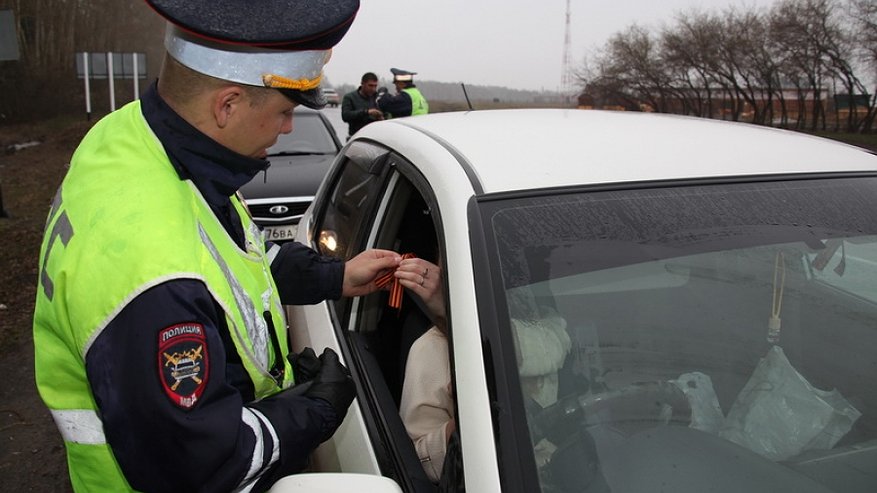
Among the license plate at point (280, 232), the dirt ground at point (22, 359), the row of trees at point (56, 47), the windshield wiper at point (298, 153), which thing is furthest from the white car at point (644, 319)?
the row of trees at point (56, 47)

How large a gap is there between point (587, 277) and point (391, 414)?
0.57 meters

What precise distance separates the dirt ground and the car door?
1.73 metres

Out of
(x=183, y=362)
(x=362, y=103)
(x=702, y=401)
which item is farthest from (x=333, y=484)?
(x=362, y=103)

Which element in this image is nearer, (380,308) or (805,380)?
(805,380)

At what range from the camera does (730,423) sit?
1462 millimetres

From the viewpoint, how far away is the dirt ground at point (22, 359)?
Result: 327 cm

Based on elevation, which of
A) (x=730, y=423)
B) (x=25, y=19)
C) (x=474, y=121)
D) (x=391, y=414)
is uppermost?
(x=25, y=19)

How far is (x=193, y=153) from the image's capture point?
4.37ft

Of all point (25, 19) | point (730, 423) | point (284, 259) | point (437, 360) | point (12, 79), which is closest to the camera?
point (730, 423)

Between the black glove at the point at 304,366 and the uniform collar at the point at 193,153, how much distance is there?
1.30 ft

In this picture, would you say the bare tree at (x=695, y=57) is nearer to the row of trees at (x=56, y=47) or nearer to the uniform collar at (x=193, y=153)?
the row of trees at (x=56, y=47)

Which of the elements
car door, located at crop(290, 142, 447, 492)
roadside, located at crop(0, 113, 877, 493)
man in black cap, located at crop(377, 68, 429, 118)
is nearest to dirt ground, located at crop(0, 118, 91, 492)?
roadside, located at crop(0, 113, 877, 493)

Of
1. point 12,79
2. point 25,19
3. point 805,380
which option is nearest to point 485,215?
point 805,380

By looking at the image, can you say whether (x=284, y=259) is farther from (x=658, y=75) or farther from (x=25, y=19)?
(x=658, y=75)
